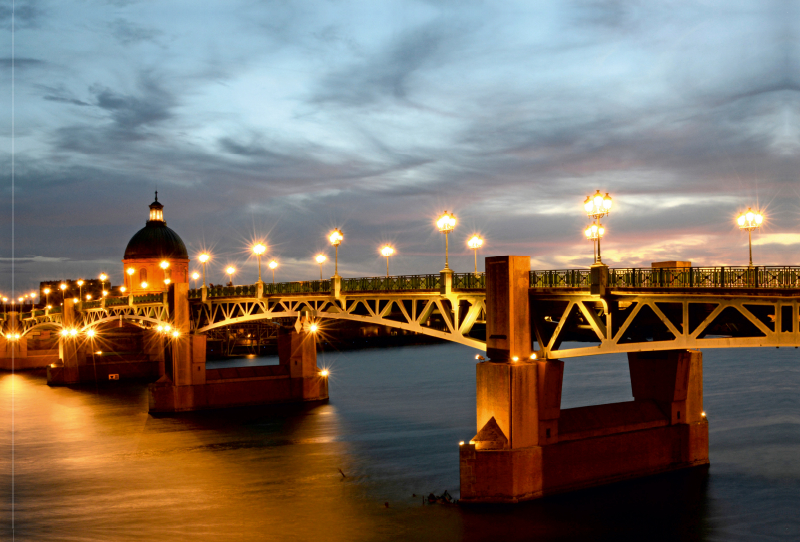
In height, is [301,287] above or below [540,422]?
above

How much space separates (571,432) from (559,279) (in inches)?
226

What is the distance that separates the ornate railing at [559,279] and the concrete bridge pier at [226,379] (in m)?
29.0

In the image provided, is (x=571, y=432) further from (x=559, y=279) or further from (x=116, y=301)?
(x=116, y=301)

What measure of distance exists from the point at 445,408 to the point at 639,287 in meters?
32.8

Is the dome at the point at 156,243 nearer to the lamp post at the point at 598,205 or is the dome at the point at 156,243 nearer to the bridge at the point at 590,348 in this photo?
the bridge at the point at 590,348

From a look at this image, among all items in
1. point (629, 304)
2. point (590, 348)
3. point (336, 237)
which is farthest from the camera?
A: point (336, 237)

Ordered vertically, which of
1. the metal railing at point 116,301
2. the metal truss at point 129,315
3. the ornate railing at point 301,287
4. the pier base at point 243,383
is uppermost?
the ornate railing at point 301,287

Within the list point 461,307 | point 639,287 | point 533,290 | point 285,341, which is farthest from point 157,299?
point 639,287

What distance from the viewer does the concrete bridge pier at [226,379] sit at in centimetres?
5294

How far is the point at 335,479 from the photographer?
32344 millimetres

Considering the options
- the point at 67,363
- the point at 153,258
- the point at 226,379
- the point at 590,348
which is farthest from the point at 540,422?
the point at 153,258

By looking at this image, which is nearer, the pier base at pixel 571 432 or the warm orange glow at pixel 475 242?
the pier base at pixel 571 432

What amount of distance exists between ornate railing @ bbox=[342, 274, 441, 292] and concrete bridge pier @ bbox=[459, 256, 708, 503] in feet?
20.3

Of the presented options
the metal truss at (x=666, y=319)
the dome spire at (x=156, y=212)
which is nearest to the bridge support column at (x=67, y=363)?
the dome spire at (x=156, y=212)
